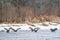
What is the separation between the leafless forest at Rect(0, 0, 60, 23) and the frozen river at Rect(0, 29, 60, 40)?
1.30 meters

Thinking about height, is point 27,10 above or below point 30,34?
above

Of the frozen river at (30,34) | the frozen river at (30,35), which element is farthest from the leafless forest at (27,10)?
the frozen river at (30,35)

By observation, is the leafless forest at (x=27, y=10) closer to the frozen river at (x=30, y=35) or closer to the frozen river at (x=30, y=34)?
the frozen river at (x=30, y=34)

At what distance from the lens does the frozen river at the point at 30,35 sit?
10195 mm

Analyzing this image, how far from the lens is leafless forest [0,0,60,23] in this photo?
43.7 ft

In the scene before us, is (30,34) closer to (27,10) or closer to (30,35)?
(30,35)

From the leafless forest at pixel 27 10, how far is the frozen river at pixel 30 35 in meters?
1.30

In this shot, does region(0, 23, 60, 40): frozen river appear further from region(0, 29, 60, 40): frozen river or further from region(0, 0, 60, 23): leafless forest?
region(0, 0, 60, 23): leafless forest

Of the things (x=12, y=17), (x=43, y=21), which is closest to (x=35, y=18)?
(x=43, y=21)

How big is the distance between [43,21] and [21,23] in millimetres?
1378

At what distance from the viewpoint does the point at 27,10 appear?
44.1ft

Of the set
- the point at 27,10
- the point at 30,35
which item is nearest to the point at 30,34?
the point at 30,35

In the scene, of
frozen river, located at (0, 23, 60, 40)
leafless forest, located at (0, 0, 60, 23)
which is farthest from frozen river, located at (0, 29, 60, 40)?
leafless forest, located at (0, 0, 60, 23)

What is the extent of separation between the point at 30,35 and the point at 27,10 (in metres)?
2.74
